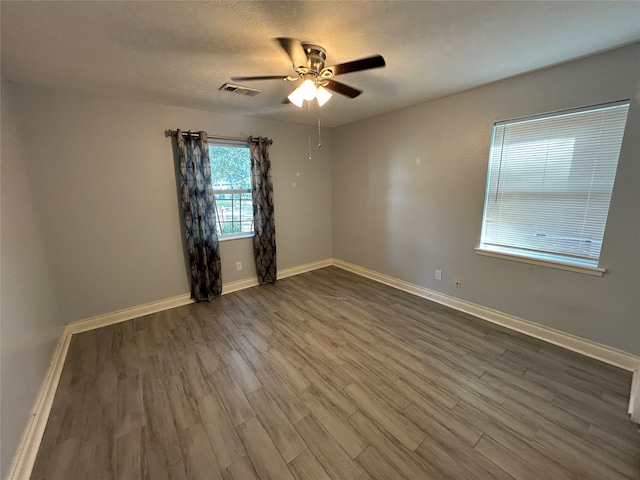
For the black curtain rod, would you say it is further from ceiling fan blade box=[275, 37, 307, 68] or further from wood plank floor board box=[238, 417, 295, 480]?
wood plank floor board box=[238, 417, 295, 480]

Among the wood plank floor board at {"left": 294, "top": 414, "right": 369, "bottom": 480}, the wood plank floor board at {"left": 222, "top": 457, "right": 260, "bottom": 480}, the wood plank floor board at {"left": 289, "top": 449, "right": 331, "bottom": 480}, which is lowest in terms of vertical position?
the wood plank floor board at {"left": 222, "top": 457, "right": 260, "bottom": 480}

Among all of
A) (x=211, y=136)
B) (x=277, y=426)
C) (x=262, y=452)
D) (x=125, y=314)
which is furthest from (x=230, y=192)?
(x=262, y=452)

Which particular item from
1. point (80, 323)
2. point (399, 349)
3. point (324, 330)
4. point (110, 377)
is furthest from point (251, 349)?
point (80, 323)

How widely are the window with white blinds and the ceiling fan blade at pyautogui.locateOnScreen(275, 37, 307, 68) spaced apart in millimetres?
2014

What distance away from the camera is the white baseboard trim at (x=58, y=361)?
135cm

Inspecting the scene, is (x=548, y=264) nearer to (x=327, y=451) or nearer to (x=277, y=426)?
(x=327, y=451)

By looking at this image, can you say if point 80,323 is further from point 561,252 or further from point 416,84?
point 561,252

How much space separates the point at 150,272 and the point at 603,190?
14.5ft

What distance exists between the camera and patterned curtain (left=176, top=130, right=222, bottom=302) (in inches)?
118

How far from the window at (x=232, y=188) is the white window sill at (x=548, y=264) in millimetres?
3005

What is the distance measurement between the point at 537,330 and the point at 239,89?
3.68m

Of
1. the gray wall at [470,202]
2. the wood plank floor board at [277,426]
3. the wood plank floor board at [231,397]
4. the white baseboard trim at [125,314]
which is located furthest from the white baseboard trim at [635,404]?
the white baseboard trim at [125,314]

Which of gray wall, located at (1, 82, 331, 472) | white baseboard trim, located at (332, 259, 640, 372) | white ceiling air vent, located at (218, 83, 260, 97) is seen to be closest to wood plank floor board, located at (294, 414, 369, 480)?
gray wall, located at (1, 82, 331, 472)

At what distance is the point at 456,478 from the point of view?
1.28 m
